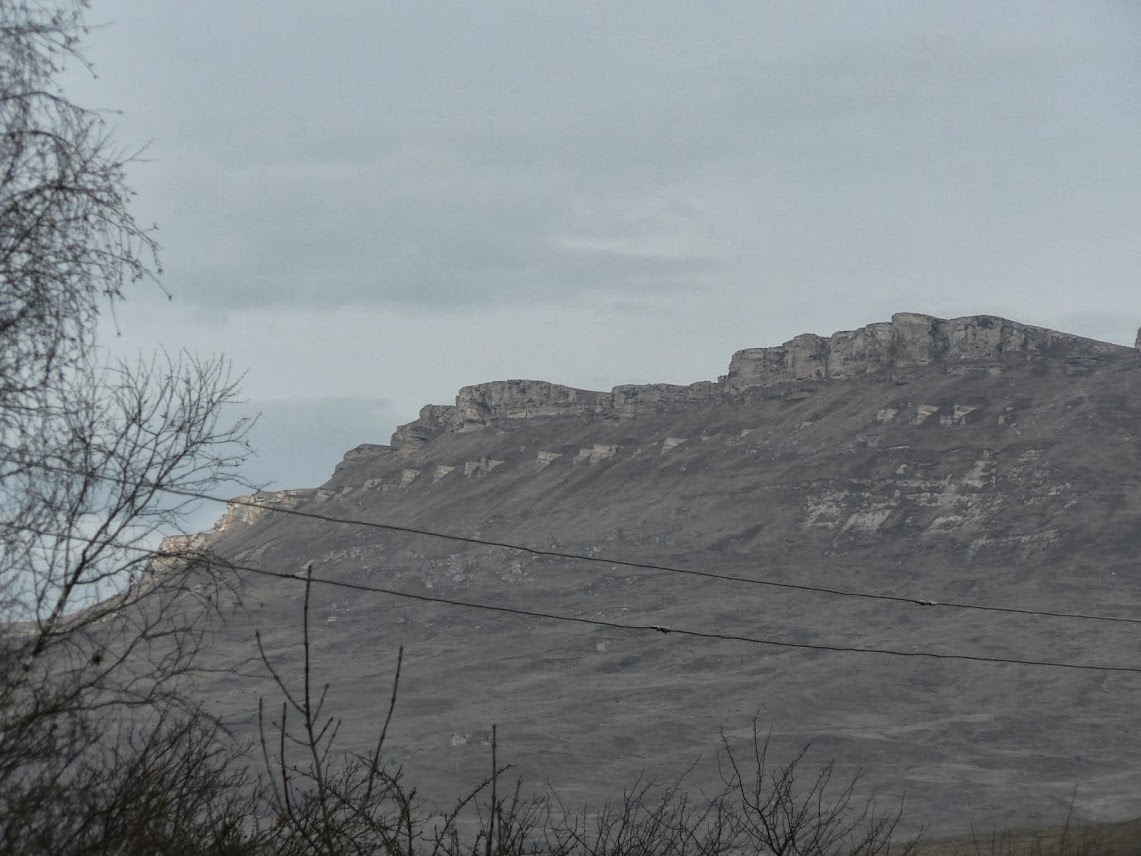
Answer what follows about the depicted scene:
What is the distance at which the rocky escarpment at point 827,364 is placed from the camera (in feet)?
442

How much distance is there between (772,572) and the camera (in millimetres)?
107938

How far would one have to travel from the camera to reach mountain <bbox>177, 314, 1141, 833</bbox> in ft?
266

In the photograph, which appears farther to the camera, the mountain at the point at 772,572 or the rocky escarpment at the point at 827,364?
the rocky escarpment at the point at 827,364

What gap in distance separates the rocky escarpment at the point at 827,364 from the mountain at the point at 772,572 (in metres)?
0.31

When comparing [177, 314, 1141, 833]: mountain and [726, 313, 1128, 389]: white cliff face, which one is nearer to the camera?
[177, 314, 1141, 833]: mountain

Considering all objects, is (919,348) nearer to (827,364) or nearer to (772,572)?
(827,364)

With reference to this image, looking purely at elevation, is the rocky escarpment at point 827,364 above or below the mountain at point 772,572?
above

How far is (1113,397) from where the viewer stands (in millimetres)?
121438

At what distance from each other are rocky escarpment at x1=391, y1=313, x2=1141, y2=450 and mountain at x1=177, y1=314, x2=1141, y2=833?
1.02ft

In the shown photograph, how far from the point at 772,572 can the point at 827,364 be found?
40.4 meters

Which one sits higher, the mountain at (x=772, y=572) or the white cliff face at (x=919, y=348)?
the white cliff face at (x=919, y=348)

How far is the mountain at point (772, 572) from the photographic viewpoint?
81.1m

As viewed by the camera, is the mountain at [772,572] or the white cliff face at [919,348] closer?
the mountain at [772,572]

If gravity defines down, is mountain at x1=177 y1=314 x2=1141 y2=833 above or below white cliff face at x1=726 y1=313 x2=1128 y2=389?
below
